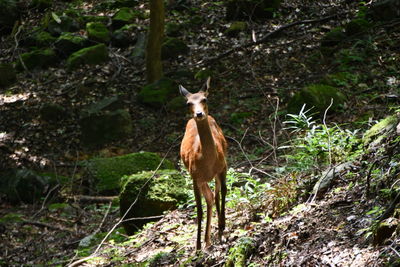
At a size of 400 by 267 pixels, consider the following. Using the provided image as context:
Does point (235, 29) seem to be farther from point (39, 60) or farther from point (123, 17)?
point (39, 60)

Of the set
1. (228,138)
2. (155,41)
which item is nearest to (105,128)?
(155,41)

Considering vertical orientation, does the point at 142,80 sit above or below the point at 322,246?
above

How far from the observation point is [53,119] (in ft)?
42.7

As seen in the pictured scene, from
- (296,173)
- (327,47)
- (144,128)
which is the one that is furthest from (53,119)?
(296,173)

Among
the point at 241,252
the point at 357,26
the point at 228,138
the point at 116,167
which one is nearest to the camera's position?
the point at 241,252

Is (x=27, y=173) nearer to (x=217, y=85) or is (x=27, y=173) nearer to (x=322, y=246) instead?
(x=217, y=85)

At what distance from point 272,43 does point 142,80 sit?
365cm

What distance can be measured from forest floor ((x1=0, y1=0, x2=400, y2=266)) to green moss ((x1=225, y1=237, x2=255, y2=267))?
0.05 ft

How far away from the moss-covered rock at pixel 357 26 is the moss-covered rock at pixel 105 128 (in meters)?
5.76

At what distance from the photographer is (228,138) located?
10.5 meters

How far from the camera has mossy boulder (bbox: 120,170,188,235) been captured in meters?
6.92

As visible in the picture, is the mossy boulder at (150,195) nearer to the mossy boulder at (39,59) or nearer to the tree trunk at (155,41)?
the tree trunk at (155,41)

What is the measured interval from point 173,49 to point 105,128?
12.3 feet

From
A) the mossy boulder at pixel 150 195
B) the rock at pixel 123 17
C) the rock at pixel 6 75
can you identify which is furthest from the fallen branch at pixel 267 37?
the mossy boulder at pixel 150 195
